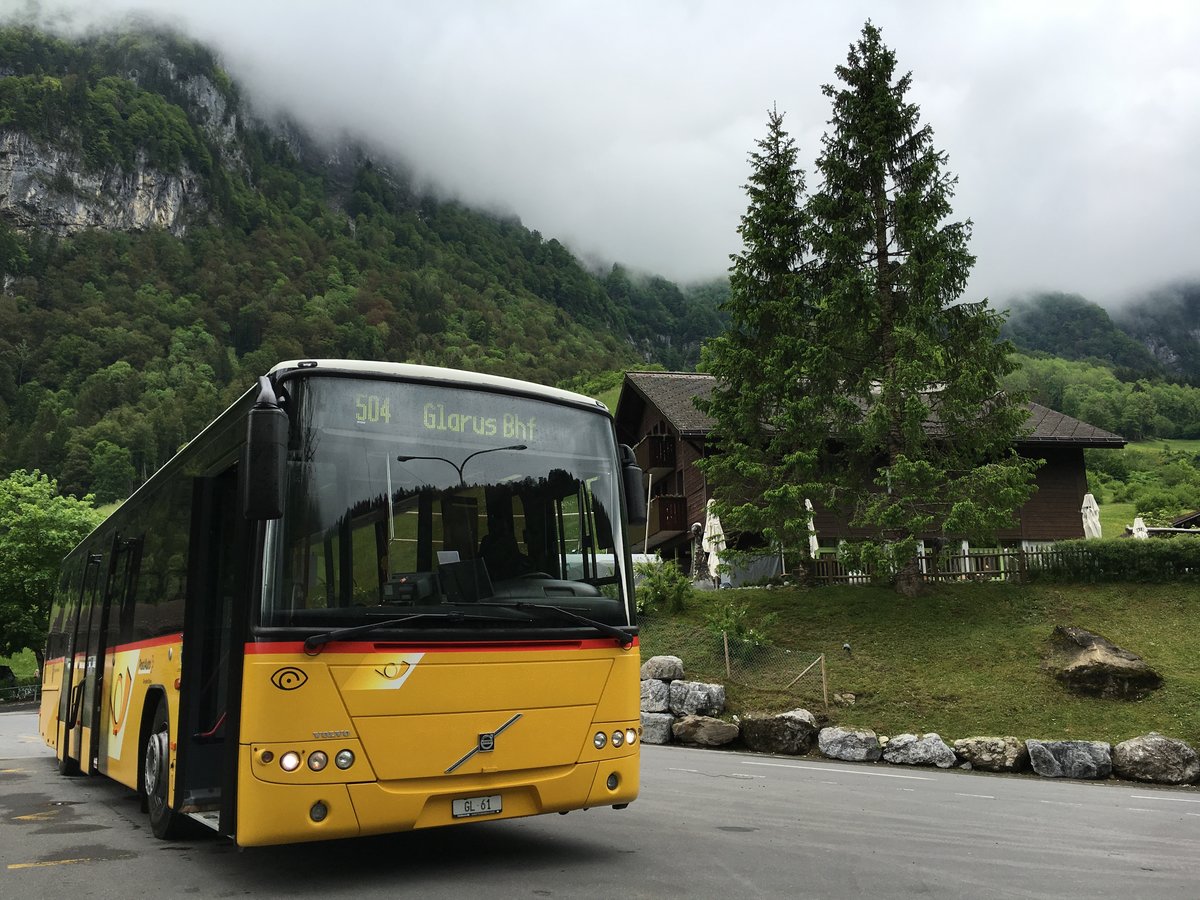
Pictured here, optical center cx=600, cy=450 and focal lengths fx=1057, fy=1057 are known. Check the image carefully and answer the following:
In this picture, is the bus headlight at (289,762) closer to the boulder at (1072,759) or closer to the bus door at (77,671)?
the bus door at (77,671)

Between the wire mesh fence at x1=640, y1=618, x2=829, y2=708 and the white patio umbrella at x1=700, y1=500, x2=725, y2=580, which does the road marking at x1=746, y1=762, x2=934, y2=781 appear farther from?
the white patio umbrella at x1=700, y1=500, x2=725, y2=580

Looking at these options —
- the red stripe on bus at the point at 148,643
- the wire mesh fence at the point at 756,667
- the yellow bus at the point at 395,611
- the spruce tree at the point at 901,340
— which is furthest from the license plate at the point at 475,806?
the spruce tree at the point at 901,340

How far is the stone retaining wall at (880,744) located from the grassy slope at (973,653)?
3.86 ft

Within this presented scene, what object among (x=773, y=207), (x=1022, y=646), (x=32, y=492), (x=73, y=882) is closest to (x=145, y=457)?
(x=32, y=492)

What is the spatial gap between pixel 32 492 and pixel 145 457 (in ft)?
207

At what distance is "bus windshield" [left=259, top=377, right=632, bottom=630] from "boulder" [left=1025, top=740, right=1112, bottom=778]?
11.7 meters

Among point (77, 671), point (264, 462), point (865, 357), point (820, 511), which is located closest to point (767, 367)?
point (865, 357)

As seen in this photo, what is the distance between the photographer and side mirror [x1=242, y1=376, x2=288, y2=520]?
5.75 metres

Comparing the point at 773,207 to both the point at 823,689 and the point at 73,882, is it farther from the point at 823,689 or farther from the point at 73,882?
the point at 73,882

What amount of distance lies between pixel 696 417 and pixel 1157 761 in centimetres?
2510

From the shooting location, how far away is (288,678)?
19.5 ft

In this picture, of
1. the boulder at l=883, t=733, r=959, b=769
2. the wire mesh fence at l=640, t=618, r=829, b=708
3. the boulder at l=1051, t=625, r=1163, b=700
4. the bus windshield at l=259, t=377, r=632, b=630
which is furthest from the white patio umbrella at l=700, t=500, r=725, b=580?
the bus windshield at l=259, t=377, r=632, b=630

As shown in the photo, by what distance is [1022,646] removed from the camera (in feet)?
73.8

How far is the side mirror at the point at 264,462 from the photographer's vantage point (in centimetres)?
575
